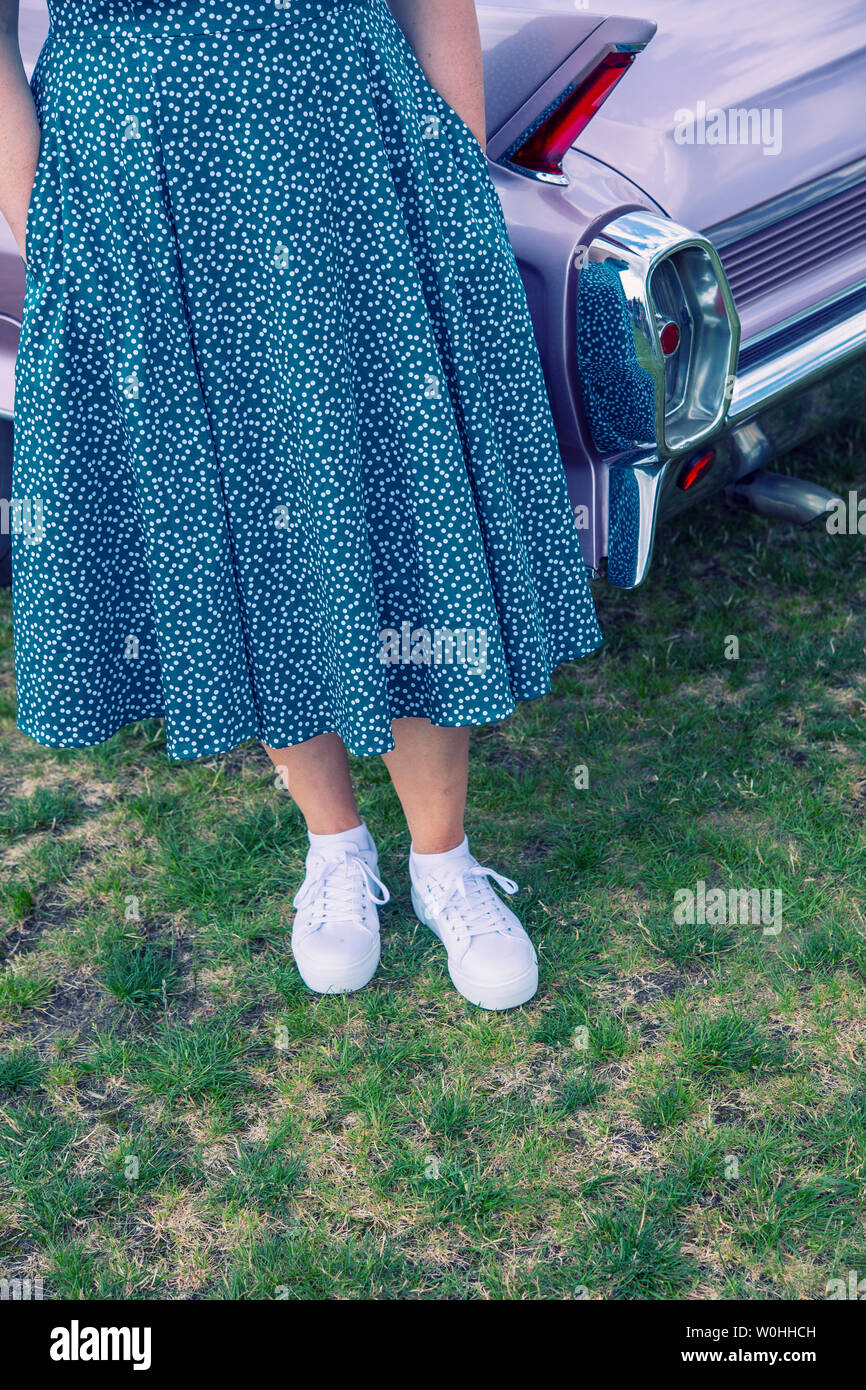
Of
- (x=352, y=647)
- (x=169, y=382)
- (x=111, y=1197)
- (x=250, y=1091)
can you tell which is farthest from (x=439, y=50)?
(x=111, y=1197)

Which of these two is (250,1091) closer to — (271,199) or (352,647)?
(352,647)

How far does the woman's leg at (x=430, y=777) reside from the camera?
179 centimetres

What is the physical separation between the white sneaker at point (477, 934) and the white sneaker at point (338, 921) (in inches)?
3.5

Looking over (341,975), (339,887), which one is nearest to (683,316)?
(339,887)

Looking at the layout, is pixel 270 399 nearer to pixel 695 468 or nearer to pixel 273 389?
pixel 273 389

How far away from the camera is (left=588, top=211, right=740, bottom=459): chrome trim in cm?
172

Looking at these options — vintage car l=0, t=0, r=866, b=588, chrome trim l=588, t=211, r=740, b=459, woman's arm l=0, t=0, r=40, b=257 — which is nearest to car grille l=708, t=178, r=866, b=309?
vintage car l=0, t=0, r=866, b=588

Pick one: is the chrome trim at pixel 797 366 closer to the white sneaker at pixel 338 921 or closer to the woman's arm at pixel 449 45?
the woman's arm at pixel 449 45

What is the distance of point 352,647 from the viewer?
1590 millimetres

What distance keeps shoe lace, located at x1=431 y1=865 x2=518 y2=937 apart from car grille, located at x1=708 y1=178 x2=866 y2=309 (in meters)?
1.17

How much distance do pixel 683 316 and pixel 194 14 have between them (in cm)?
85

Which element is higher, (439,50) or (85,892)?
(439,50)

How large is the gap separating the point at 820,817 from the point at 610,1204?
885 mm

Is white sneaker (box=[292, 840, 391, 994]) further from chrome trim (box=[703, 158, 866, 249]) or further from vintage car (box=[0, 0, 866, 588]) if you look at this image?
chrome trim (box=[703, 158, 866, 249])
